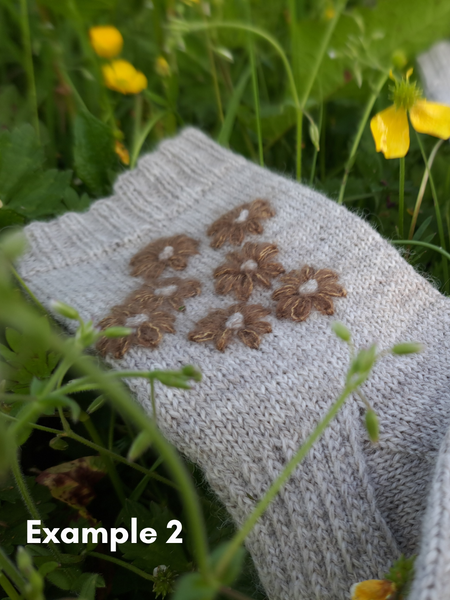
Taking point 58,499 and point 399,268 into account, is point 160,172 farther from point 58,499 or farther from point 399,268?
point 58,499

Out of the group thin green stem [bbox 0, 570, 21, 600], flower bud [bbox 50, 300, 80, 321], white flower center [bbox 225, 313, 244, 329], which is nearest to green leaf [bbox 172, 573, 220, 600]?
flower bud [bbox 50, 300, 80, 321]

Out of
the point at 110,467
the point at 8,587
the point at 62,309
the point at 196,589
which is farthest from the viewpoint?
the point at 110,467

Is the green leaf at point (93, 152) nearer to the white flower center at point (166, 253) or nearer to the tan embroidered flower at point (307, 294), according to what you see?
the white flower center at point (166, 253)

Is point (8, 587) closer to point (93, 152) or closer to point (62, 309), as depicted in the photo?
point (62, 309)

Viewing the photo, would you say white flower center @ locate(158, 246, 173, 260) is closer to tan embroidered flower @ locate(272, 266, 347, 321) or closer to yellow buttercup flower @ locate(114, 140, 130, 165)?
tan embroidered flower @ locate(272, 266, 347, 321)

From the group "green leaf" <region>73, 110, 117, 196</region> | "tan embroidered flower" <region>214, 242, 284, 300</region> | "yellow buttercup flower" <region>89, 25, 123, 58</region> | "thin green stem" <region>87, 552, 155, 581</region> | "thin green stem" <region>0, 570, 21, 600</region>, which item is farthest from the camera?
"yellow buttercup flower" <region>89, 25, 123, 58</region>

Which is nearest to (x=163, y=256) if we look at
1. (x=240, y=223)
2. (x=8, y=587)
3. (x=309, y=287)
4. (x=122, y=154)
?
(x=240, y=223)

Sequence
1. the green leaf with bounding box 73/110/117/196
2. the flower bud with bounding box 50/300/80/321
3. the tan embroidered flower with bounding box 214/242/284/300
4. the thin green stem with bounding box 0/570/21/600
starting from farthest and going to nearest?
the green leaf with bounding box 73/110/117/196
the tan embroidered flower with bounding box 214/242/284/300
the thin green stem with bounding box 0/570/21/600
the flower bud with bounding box 50/300/80/321

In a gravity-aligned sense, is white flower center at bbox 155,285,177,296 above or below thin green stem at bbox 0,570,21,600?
Result: above

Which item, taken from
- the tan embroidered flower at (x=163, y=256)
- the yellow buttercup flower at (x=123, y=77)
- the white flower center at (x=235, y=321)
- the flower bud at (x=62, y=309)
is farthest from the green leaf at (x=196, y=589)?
the yellow buttercup flower at (x=123, y=77)
